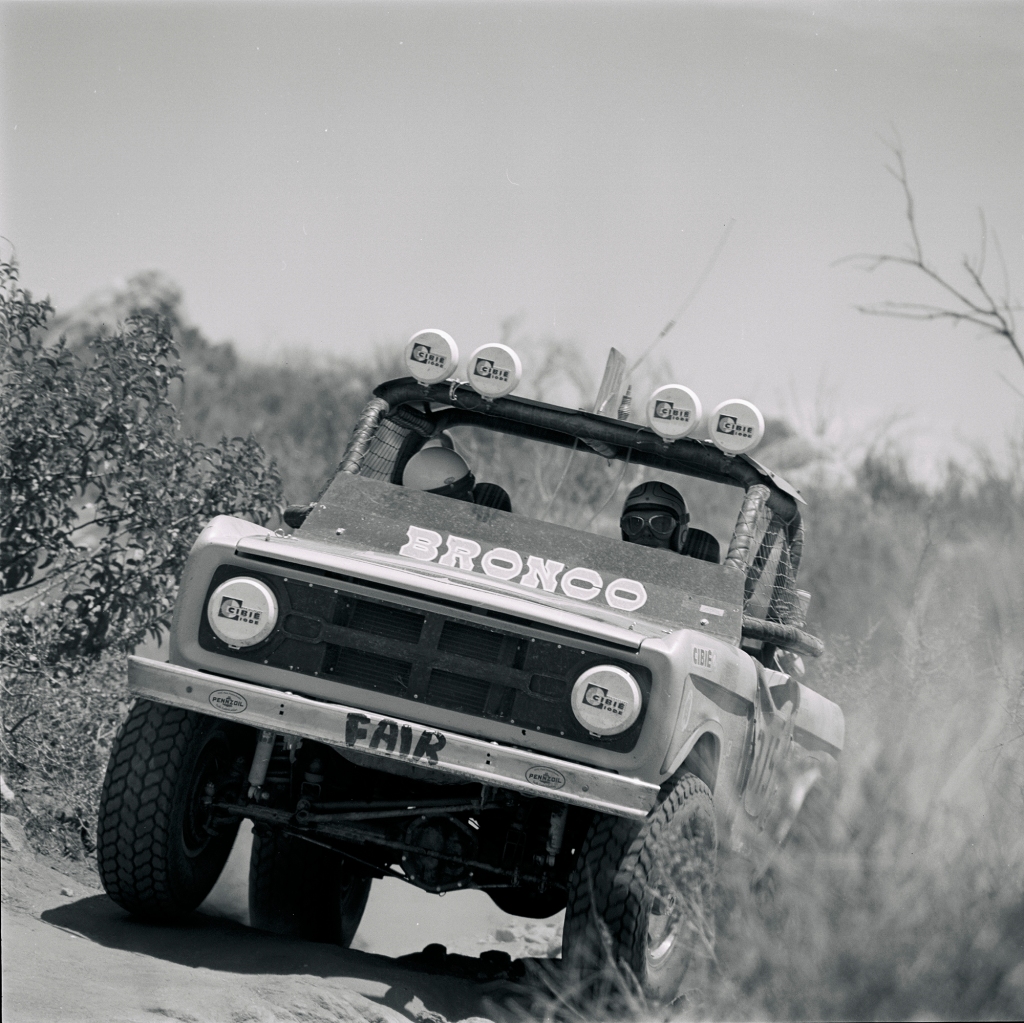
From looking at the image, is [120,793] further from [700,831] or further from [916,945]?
[916,945]

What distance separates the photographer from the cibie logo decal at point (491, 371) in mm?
5707

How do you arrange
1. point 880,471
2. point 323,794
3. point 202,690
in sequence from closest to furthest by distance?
1. point 202,690
2. point 323,794
3. point 880,471

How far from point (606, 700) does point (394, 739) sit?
0.65 meters

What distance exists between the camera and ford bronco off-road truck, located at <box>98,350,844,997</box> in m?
4.28

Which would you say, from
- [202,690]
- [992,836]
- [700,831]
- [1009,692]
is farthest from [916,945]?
[1009,692]

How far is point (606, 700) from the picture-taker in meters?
4.29

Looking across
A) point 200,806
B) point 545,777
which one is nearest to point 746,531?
point 545,777

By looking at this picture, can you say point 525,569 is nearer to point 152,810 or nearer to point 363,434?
point 363,434

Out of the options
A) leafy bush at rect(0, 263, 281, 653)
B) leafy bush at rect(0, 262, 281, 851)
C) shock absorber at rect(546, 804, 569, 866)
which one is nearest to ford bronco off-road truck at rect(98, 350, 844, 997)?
shock absorber at rect(546, 804, 569, 866)

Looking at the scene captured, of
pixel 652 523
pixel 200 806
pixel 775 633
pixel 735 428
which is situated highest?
pixel 735 428

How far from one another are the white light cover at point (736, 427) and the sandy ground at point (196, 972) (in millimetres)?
2068

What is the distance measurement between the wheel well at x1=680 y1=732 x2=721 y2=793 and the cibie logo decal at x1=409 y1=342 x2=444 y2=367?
75.9 inches

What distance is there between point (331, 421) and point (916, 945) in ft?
63.9

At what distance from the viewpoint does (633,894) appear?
13.9 feet
